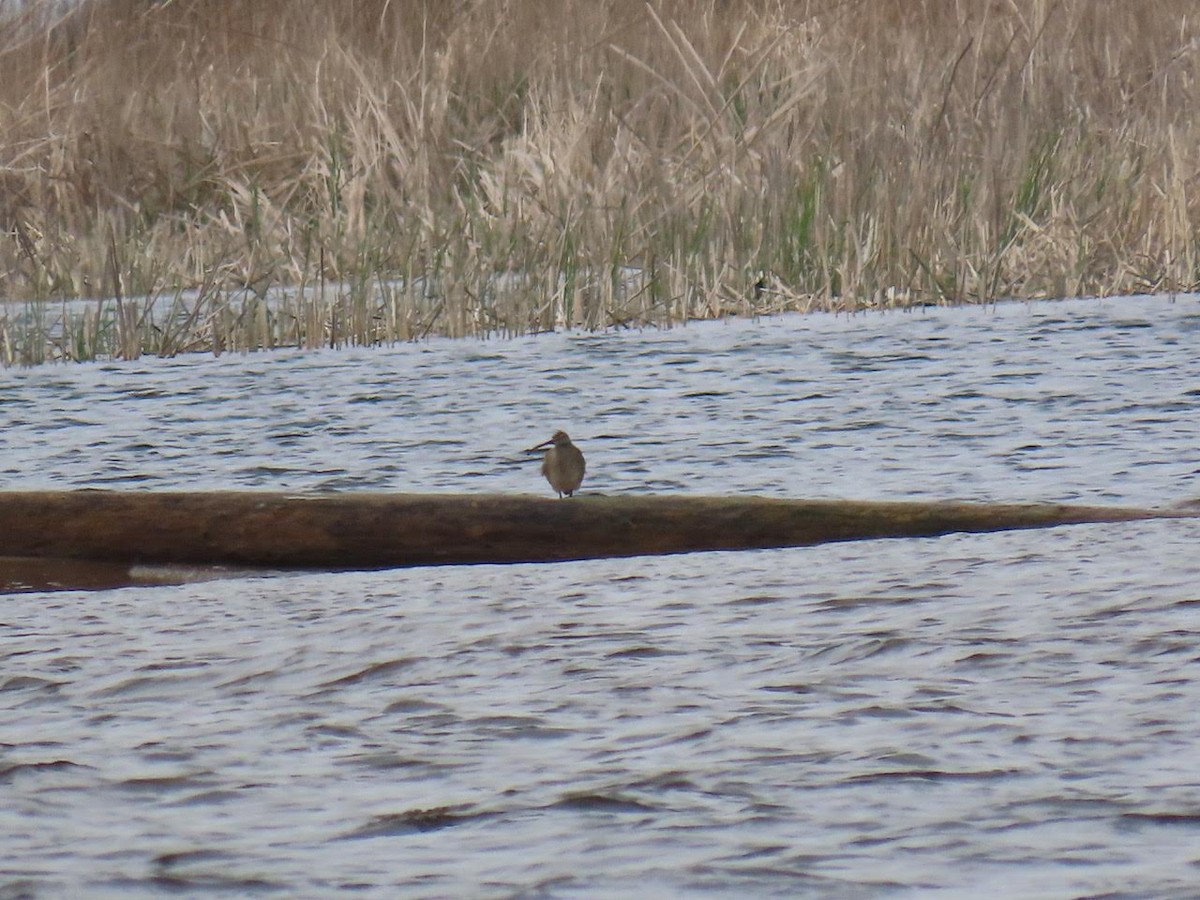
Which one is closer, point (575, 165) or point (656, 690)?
point (656, 690)

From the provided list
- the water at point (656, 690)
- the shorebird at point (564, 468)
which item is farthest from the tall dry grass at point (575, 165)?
the shorebird at point (564, 468)

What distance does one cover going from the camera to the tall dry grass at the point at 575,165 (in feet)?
20.2

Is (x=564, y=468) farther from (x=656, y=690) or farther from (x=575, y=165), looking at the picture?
(x=575, y=165)

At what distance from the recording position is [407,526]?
3.50 metres

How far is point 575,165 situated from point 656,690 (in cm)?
462

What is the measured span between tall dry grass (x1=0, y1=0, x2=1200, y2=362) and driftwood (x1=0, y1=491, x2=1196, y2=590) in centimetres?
217

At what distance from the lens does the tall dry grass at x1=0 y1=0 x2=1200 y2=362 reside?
617 centimetres

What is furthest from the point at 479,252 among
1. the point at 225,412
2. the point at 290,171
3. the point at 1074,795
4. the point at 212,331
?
the point at 1074,795

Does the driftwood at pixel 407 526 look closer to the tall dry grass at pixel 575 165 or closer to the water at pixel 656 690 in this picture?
the water at pixel 656 690

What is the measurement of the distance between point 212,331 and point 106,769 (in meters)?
3.82

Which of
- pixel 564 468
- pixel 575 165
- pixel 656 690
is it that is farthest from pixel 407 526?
pixel 575 165

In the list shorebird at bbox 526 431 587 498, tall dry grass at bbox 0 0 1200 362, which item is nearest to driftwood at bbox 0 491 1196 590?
shorebird at bbox 526 431 587 498

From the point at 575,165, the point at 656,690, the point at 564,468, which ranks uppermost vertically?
the point at 575,165

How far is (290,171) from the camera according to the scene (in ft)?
26.1
